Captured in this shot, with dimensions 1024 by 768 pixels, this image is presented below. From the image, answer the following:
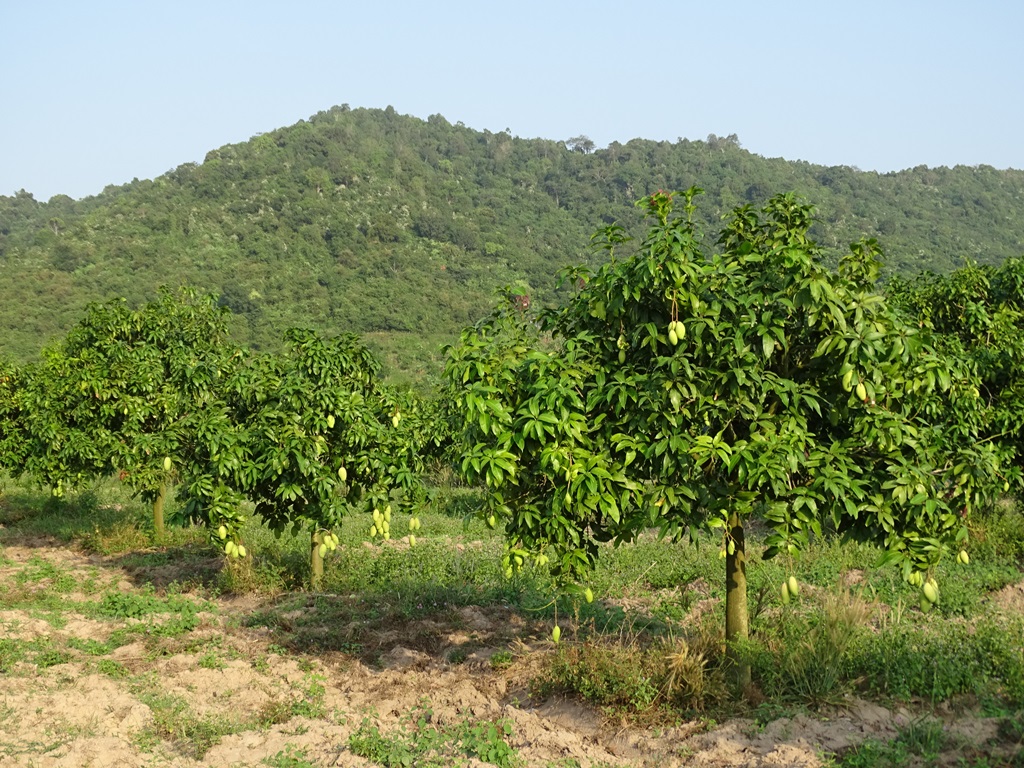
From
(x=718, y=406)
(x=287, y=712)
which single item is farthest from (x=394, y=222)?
(x=718, y=406)

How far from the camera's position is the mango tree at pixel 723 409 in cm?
524

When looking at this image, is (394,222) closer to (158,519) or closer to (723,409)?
(158,519)

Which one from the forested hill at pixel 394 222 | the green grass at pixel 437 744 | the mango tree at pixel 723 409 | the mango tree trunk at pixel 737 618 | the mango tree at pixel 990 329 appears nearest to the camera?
the mango tree at pixel 723 409

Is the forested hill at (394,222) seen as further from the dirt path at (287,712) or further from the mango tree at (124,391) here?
the dirt path at (287,712)

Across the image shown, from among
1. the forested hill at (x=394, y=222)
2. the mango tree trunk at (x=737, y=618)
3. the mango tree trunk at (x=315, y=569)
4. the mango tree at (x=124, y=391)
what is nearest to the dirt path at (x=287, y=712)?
the mango tree trunk at (x=737, y=618)

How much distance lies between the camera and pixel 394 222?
260 ft

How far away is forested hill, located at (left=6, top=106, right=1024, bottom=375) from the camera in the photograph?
60656mm

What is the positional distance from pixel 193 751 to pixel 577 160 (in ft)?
352

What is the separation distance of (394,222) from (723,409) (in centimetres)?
7654

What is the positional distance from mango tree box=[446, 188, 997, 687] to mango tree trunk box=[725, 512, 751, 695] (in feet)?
1.26

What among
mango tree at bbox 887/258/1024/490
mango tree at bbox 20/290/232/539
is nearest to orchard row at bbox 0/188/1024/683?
mango tree at bbox 887/258/1024/490

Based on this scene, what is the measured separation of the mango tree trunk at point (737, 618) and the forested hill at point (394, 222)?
123ft

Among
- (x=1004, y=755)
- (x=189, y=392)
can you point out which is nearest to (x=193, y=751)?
(x=1004, y=755)

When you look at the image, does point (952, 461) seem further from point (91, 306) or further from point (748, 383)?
point (91, 306)
